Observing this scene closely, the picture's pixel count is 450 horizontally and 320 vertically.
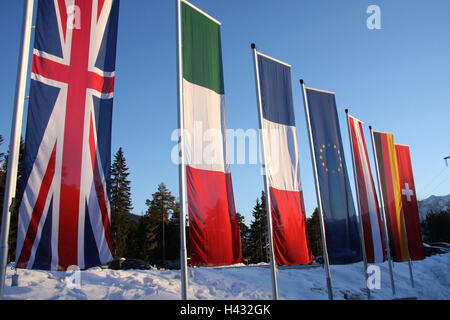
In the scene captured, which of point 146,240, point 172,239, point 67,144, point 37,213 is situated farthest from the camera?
point 172,239

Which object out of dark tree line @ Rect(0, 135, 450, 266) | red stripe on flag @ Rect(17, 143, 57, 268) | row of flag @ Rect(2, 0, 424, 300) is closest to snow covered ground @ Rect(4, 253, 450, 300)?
red stripe on flag @ Rect(17, 143, 57, 268)

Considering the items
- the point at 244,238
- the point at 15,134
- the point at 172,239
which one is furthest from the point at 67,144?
the point at 244,238

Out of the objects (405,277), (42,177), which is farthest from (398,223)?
(42,177)

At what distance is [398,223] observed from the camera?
60.3ft

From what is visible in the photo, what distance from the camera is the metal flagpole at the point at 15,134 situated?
604 centimetres

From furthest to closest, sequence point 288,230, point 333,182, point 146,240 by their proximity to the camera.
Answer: point 146,240 < point 333,182 < point 288,230

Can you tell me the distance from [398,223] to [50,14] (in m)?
18.9

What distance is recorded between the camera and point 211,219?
29.3 feet

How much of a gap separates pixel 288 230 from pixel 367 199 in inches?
276

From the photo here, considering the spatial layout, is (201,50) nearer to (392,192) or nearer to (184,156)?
(184,156)

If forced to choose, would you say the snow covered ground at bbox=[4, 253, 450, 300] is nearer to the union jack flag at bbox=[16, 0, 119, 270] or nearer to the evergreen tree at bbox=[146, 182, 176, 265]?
the union jack flag at bbox=[16, 0, 119, 270]

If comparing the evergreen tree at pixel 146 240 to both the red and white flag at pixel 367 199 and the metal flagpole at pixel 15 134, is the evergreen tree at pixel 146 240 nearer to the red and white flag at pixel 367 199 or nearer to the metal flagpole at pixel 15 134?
the red and white flag at pixel 367 199
